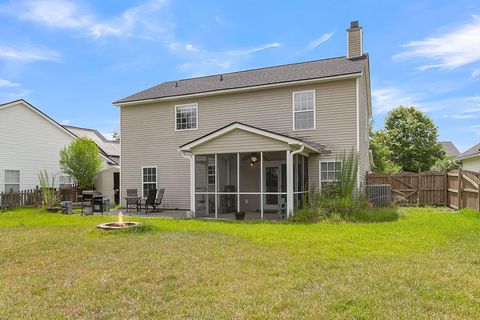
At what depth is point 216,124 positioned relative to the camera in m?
16.2

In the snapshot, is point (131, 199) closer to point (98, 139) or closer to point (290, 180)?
point (290, 180)

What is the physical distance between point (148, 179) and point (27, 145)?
853cm

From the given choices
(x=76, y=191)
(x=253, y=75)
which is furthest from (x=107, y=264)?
(x=76, y=191)

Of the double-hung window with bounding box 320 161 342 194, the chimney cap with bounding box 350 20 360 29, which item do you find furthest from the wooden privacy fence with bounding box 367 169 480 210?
the chimney cap with bounding box 350 20 360 29

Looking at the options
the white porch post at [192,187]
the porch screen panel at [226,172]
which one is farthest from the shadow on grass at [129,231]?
the porch screen panel at [226,172]

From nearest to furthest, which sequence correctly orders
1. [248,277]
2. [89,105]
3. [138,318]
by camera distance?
[138,318] < [248,277] < [89,105]

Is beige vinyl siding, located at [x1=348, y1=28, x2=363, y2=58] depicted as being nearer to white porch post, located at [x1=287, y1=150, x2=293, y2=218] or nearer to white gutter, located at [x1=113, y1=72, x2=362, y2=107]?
white gutter, located at [x1=113, y1=72, x2=362, y2=107]

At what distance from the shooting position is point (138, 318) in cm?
394

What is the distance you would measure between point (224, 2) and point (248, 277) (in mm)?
8915

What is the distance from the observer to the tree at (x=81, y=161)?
1945 centimetres

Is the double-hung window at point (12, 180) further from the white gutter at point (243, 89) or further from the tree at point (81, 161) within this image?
the white gutter at point (243, 89)

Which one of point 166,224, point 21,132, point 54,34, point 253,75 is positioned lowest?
point 166,224

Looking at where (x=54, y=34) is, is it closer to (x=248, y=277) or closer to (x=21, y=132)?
(x=21, y=132)

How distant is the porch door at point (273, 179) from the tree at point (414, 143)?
82.2 ft
